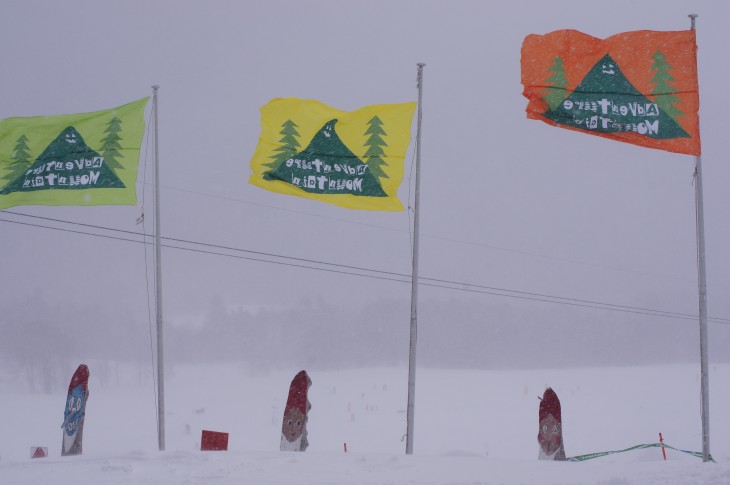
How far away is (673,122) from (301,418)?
32.5 ft

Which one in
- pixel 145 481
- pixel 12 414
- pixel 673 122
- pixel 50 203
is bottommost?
pixel 12 414

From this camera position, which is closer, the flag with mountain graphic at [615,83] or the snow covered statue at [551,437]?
the flag with mountain graphic at [615,83]

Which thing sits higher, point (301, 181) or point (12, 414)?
point (301, 181)

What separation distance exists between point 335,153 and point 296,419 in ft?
19.8

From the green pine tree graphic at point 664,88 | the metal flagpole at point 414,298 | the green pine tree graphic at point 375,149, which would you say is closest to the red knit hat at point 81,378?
the metal flagpole at point 414,298

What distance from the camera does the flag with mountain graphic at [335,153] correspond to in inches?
741

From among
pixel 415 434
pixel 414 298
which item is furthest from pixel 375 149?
pixel 415 434

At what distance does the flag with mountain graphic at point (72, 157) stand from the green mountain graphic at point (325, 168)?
374 cm

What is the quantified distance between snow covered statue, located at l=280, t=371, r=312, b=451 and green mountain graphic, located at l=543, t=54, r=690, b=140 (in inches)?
310

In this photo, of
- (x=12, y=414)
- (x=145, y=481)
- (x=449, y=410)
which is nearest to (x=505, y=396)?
(x=449, y=410)

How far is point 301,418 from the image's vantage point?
18219 millimetres

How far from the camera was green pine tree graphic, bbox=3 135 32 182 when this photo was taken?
67.7 feet

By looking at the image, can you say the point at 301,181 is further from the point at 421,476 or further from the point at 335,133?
the point at 421,476

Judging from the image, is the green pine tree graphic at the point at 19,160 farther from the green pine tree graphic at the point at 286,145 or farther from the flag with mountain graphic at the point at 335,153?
the green pine tree graphic at the point at 286,145
